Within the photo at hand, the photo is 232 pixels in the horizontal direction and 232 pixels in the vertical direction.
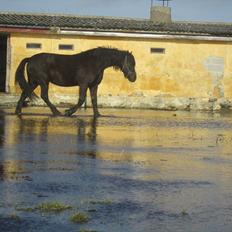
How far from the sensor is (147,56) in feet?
99.2

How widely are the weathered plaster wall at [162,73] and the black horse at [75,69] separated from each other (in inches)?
348

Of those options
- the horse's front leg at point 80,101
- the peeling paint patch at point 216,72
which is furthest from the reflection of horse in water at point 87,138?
the peeling paint patch at point 216,72

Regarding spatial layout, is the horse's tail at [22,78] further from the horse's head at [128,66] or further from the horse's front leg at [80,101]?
the horse's head at [128,66]

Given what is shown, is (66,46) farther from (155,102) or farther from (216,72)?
(216,72)

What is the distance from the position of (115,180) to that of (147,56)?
73.2 feet

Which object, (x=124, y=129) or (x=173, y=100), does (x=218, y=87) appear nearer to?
(x=173, y=100)

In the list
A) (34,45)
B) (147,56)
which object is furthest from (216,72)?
(34,45)

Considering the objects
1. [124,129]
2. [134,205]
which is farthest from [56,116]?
[134,205]

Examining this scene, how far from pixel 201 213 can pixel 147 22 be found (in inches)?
1081

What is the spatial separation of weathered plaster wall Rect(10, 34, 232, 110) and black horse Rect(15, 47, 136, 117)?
29.0 ft

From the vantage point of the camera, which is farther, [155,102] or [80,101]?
[155,102]

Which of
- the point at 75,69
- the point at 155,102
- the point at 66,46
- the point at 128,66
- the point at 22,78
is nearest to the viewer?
the point at 75,69

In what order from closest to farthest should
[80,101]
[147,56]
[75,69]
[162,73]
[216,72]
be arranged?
[80,101] < [75,69] < [147,56] < [162,73] < [216,72]

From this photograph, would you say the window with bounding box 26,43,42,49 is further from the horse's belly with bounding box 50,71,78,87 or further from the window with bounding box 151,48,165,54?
the horse's belly with bounding box 50,71,78,87
